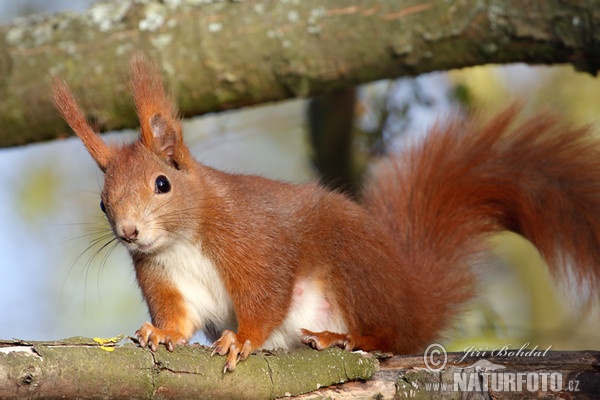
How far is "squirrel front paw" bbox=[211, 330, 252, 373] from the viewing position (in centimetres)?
214

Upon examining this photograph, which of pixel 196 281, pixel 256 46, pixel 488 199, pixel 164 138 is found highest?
pixel 256 46

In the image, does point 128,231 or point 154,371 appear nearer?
point 154,371

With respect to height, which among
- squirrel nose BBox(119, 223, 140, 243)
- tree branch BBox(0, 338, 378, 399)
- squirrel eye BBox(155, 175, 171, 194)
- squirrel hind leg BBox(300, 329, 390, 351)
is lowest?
squirrel hind leg BBox(300, 329, 390, 351)

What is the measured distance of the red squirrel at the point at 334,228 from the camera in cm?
251

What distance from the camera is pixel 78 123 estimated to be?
2.54 m

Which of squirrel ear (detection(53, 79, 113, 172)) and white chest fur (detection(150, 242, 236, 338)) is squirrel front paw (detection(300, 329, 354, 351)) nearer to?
white chest fur (detection(150, 242, 236, 338))

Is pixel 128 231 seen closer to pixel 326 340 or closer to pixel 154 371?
pixel 154 371

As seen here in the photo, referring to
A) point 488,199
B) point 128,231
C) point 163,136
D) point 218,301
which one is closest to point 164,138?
point 163,136

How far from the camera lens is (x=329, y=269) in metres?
2.68

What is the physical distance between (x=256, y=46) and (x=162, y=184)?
84 centimetres

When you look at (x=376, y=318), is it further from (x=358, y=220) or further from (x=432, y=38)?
(x=432, y=38)

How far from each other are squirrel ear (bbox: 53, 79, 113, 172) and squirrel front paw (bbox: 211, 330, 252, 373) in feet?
2.36

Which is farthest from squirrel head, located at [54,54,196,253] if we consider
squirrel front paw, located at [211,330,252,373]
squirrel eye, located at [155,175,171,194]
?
squirrel front paw, located at [211,330,252,373]

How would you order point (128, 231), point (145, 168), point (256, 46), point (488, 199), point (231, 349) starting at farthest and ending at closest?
point (256, 46) → point (488, 199) → point (145, 168) → point (128, 231) → point (231, 349)
